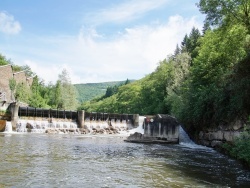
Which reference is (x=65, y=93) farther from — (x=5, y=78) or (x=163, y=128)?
(x=163, y=128)

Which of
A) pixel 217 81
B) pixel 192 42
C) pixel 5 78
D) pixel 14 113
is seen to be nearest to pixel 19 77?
pixel 5 78

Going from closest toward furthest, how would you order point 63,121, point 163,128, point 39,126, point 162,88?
point 163,128 → point 39,126 → point 63,121 → point 162,88

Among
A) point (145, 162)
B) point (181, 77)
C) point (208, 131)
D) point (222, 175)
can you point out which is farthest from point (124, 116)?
point (222, 175)

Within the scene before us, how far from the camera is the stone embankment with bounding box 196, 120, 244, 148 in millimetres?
16141

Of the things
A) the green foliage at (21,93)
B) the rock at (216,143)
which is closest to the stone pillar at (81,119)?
the rock at (216,143)

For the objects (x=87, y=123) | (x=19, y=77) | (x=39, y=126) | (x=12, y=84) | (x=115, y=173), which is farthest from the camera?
(x=19, y=77)

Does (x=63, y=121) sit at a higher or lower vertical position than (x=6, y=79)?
lower

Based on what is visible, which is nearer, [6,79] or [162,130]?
[162,130]

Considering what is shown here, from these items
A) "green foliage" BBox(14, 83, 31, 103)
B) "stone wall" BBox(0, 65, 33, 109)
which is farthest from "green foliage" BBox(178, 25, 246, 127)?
"stone wall" BBox(0, 65, 33, 109)

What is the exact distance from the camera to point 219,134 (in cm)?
1939

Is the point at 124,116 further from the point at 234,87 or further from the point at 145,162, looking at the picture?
the point at 145,162

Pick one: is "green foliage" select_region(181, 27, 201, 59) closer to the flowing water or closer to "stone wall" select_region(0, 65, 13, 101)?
"stone wall" select_region(0, 65, 13, 101)

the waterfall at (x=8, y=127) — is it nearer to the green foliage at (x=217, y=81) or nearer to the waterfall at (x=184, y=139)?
the waterfall at (x=184, y=139)

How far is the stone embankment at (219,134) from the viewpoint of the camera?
16141 mm
